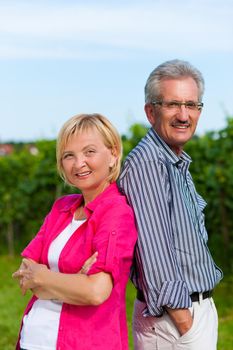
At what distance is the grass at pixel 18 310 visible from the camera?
5918mm

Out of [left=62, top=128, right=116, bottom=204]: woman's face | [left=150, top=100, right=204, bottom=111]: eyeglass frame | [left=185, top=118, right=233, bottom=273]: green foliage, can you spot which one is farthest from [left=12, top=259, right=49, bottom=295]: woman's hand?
[left=185, top=118, right=233, bottom=273]: green foliage

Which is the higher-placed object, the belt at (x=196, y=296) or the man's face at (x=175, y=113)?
the man's face at (x=175, y=113)

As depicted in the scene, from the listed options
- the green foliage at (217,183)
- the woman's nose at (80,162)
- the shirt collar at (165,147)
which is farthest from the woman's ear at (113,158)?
the green foliage at (217,183)

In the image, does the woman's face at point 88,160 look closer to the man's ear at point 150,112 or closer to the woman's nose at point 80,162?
the woman's nose at point 80,162

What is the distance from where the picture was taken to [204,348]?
2.95 meters

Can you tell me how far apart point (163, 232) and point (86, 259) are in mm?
324

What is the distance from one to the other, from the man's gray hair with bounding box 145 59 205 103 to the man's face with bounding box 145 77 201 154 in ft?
0.06

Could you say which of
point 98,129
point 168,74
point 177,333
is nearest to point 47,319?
point 177,333

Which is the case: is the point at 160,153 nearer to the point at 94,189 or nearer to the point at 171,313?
the point at 94,189

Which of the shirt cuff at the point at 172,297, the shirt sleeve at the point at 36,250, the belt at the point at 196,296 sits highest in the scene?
the shirt sleeve at the point at 36,250

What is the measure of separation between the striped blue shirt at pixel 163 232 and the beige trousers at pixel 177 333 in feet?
0.26

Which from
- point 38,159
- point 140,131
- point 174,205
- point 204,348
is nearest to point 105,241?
point 174,205

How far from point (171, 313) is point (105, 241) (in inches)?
17.7

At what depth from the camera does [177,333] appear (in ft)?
9.55
